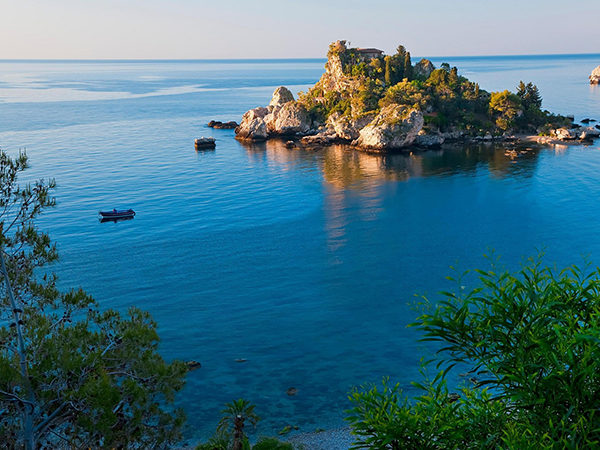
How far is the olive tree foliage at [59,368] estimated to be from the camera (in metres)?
18.2

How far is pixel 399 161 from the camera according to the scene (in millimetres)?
119812

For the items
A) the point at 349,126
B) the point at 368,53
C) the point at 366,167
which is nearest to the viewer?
the point at 366,167

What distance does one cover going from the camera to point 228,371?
1620 inches

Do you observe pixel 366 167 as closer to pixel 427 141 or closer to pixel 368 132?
pixel 368 132

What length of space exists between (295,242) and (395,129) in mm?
70657

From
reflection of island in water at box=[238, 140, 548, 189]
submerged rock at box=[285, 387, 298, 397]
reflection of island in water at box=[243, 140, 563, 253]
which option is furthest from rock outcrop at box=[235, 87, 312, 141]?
submerged rock at box=[285, 387, 298, 397]

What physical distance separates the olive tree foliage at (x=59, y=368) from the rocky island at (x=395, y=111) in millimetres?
115483

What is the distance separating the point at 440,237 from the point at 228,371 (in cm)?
4069

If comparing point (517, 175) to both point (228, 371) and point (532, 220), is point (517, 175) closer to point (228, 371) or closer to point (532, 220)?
point (532, 220)

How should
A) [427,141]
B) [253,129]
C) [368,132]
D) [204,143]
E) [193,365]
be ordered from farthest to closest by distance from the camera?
[253,129] → [204,143] → [427,141] → [368,132] → [193,365]

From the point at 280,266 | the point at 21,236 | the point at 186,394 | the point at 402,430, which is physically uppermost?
the point at 21,236

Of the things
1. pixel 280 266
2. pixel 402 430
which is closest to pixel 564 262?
pixel 280 266

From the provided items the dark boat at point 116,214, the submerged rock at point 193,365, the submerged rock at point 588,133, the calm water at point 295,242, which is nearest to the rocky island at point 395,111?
the submerged rock at point 588,133

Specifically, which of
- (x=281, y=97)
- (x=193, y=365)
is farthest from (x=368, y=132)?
(x=193, y=365)
